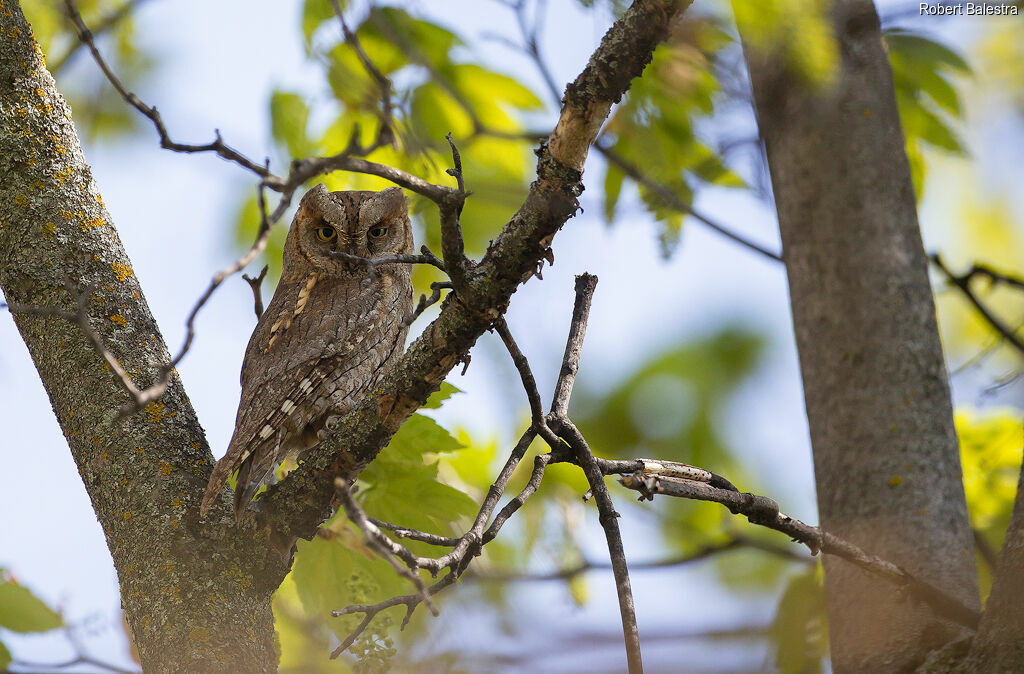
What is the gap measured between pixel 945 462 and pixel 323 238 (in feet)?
7.23

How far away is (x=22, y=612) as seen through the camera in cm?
216

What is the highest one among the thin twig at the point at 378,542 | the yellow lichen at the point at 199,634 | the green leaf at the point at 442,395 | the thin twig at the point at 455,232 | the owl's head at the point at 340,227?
the owl's head at the point at 340,227

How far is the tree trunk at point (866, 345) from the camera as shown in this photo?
2170mm

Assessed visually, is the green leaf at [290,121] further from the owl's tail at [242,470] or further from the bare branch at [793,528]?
the bare branch at [793,528]

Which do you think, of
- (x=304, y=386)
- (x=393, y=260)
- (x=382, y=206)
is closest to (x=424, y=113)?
(x=382, y=206)

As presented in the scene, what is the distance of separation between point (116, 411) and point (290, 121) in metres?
1.33

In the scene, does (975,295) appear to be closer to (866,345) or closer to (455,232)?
(866,345)

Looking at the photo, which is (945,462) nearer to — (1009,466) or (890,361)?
(890,361)

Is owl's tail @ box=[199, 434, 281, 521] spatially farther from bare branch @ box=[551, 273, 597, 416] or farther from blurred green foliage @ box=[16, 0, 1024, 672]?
bare branch @ box=[551, 273, 597, 416]

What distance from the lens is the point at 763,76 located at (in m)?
2.89

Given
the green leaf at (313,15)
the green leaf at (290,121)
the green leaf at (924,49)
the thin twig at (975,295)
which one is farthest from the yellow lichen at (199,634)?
the green leaf at (924,49)

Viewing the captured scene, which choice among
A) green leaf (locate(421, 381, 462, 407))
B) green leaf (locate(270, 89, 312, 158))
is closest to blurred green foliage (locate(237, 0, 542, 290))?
green leaf (locate(270, 89, 312, 158))

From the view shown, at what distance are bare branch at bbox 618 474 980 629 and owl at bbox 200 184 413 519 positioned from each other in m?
1.04

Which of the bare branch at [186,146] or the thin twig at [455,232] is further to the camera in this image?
the thin twig at [455,232]
